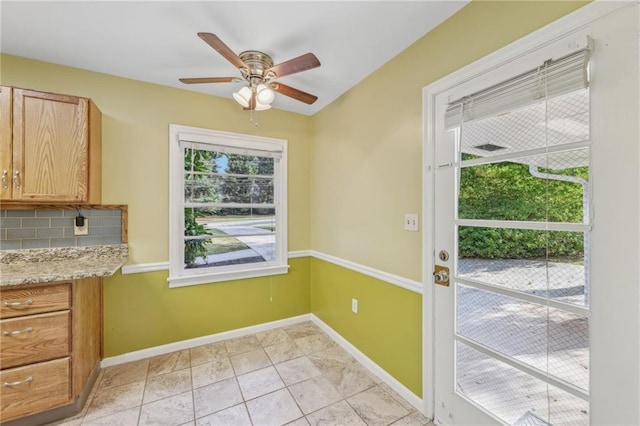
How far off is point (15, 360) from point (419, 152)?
2.77 metres

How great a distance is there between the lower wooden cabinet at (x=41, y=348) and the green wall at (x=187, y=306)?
50cm

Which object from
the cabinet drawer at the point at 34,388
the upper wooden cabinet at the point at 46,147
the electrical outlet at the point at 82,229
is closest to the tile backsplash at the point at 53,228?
the electrical outlet at the point at 82,229

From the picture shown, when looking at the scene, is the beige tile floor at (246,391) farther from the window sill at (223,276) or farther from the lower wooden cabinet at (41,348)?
the window sill at (223,276)

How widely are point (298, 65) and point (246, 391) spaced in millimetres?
2265

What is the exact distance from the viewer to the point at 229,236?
2789mm

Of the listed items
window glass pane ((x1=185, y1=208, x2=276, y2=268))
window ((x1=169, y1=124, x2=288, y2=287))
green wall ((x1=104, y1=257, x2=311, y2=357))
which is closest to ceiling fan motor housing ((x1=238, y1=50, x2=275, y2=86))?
window ((x1=169, y1=124, x2=288, y2=287))

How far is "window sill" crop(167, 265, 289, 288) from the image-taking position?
2.52 meters

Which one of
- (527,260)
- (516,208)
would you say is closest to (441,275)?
(527,260)

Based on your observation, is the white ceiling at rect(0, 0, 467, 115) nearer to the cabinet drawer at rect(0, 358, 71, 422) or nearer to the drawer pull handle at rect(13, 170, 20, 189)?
the drawer pull handle at rect(13, 170, 20, 189)

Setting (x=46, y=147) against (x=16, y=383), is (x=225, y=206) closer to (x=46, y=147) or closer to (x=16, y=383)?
(x=46, y=147)

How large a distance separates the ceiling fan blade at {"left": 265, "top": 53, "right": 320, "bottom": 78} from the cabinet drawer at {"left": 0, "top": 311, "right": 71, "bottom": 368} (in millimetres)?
2053

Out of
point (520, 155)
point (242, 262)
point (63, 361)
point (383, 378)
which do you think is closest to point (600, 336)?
point (520, 155)

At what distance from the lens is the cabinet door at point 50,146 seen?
Answer: 1828 mm

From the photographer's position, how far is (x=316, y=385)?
2.03 meters
